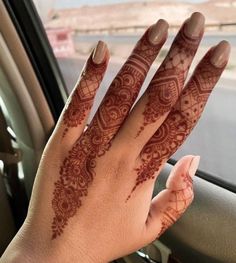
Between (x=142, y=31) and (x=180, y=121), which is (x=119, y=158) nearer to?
(x=180, y=121)

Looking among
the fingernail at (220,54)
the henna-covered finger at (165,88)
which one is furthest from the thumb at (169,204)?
the fingernail at (220,54)

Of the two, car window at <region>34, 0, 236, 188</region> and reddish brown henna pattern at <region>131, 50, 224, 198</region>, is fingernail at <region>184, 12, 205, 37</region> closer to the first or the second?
reddish brown henna pattern at <region>131, 50, 224, 198</region>

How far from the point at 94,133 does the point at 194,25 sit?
22 cm

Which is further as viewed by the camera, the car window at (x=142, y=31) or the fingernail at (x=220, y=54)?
the car window at (x=142, y=31)

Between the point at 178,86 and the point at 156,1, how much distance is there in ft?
1.83

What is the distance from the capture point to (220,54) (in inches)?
27.4

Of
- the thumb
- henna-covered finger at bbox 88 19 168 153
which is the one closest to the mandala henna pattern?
henna-covered finger at bbox 88 19 168 153

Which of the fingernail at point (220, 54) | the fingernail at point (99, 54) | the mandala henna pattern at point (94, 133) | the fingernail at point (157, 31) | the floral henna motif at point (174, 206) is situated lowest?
the floral henna motif at point (174, 206)

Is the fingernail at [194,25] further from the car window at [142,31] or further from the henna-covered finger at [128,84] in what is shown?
the car window at [142,31]

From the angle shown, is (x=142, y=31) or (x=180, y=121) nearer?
(x=180, y=121)

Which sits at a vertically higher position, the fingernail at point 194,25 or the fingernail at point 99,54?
the fingernail at point 194,25

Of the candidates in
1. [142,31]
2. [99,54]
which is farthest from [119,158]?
[142,31]

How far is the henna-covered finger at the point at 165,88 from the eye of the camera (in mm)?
706

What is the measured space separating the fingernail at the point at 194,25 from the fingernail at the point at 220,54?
37 mm
